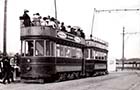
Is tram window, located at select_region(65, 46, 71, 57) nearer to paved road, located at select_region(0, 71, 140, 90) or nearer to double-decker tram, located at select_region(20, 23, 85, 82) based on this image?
double-decker tram, located at select_region(20, 23, 85, 82)

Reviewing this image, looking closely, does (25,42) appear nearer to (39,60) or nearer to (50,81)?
(39,60)

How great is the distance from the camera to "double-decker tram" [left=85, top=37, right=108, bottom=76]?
30.6 metres

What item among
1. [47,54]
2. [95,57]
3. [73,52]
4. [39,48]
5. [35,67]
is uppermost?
[39,48]

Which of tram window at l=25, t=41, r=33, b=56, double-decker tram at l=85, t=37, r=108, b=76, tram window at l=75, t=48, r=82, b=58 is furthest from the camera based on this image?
double-decker tram at l=85, t=37, r=108, b=76

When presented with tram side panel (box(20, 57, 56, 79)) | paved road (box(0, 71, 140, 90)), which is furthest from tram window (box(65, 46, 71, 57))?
tram side panel (box(20, 57, 56, 79))

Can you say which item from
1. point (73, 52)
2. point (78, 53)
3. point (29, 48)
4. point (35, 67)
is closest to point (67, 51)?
point (73, 52)

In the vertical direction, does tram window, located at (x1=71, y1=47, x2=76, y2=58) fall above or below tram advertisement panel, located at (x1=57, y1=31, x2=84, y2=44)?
below

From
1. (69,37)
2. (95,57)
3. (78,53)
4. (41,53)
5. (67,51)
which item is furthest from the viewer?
(95,57)

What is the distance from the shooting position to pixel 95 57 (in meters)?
32.6

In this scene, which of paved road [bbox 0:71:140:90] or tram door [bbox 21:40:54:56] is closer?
paved road [bbox 0:71:140:90]

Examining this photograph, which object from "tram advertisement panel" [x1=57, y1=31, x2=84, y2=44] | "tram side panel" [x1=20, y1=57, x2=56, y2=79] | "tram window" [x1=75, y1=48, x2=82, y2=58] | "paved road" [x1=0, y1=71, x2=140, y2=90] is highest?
"tram advertisement panel" [x1=57, y1=31, x2=84, y2=44]

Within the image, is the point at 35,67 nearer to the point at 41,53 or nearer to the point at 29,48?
the point at 41,53

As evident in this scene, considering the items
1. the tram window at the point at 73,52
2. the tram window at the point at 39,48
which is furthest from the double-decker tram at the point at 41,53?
the tram window at the point at 73,52

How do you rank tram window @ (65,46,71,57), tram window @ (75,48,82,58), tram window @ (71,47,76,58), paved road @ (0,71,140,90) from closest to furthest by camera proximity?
paved road @ (0,71,140,90) < tram window @ (65,46,71,57) < tram window @ (71,47,76,58) < tram window @ (75,48,82,58)
